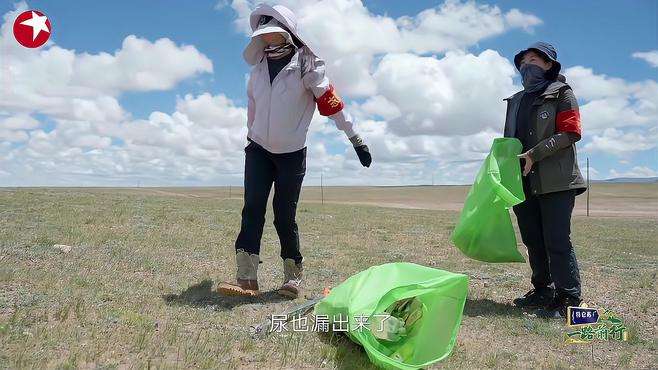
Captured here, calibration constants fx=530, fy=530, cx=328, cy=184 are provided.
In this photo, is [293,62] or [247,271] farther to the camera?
[247,271]

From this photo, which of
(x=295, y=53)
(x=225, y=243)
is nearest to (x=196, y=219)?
(x=225, y=243)

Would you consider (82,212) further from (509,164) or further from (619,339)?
(619,339)

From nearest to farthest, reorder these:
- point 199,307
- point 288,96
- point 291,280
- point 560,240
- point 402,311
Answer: point 402,311 → point 199,307 → point 288,96 → point 560,240 → point 291,280

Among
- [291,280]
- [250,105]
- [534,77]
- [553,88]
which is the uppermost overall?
[534,77]

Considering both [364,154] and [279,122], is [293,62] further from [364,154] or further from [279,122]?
[364,154]

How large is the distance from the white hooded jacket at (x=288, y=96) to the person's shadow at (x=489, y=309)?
1.95m

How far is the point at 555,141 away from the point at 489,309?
5.08 feet

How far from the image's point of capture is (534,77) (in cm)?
443

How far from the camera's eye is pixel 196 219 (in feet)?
34.7

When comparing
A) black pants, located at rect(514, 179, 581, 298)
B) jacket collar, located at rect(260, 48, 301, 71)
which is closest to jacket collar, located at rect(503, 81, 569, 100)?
black pants, located at rect(514, 179, 581, 298)

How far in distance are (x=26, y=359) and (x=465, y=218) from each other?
10.9ft

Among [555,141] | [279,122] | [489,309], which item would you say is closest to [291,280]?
[279,122]

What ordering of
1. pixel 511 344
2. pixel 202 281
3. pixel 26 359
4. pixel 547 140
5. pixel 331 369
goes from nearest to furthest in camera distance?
pixel 26 359 < pixel 331 369 < pixel 511 344 < pixel 547 140 < pixel 202 281

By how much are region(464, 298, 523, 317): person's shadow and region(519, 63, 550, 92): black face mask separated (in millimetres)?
1886
